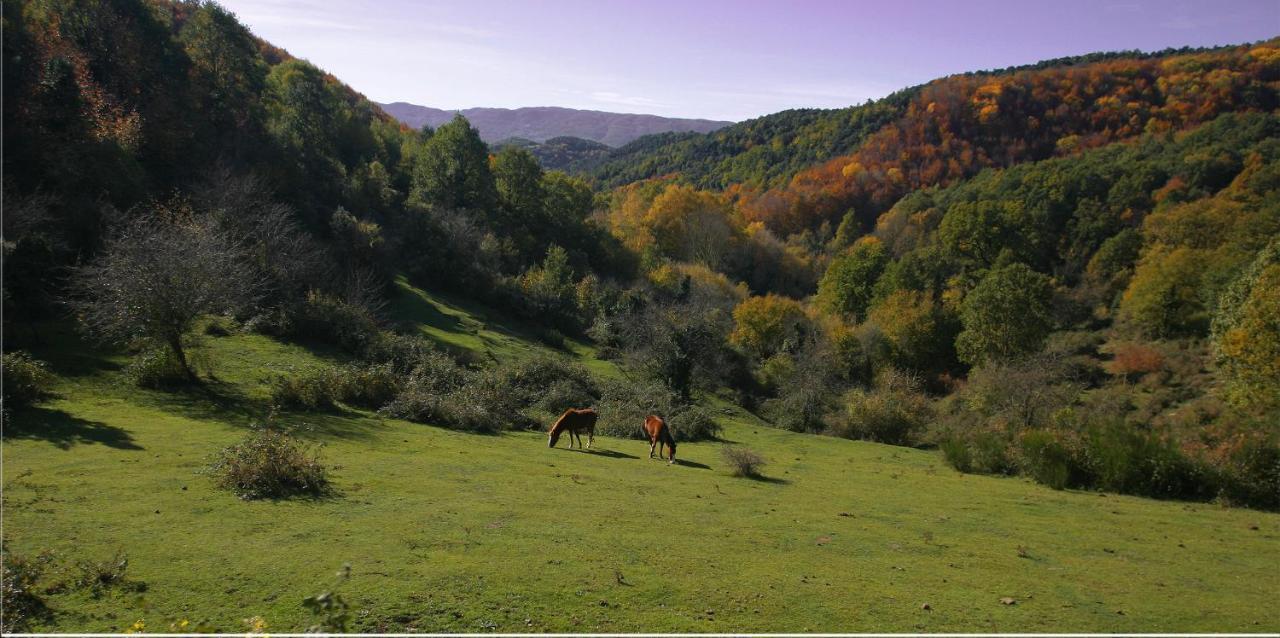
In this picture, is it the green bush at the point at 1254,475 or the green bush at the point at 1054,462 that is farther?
the green bush at the point at 1054,462

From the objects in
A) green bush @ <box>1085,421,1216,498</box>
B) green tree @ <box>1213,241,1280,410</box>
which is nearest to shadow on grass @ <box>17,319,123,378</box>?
green bush @ <box>1085,421,1216,498</box>

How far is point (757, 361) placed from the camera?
4994 centimetres

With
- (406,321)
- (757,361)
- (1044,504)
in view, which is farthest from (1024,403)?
(406,321)

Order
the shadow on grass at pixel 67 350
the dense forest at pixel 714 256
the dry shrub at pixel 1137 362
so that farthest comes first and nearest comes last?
the dry shrub at pixel 1137 362, the dense forest at pixel 714 256, the shadow on grass at pixel 67 350

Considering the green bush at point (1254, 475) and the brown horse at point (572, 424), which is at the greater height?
the green bush at point (1254, 475)

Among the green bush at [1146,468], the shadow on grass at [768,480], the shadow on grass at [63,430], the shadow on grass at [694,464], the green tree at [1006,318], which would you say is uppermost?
the green tree at [1006,318]

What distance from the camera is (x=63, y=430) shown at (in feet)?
44.3

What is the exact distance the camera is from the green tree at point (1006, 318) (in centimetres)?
5056

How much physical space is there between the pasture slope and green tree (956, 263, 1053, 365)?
36.9m

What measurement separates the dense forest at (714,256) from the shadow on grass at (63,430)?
0.68 metres

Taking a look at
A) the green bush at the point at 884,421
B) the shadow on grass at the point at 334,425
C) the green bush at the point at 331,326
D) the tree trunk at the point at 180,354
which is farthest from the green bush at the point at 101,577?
the green bush at the point at 884,421

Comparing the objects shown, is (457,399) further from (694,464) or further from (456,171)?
(456,171)

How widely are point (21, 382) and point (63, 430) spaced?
2.31 m

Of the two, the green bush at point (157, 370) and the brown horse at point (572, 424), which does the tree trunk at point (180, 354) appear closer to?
the green bush at point (157, 370)
